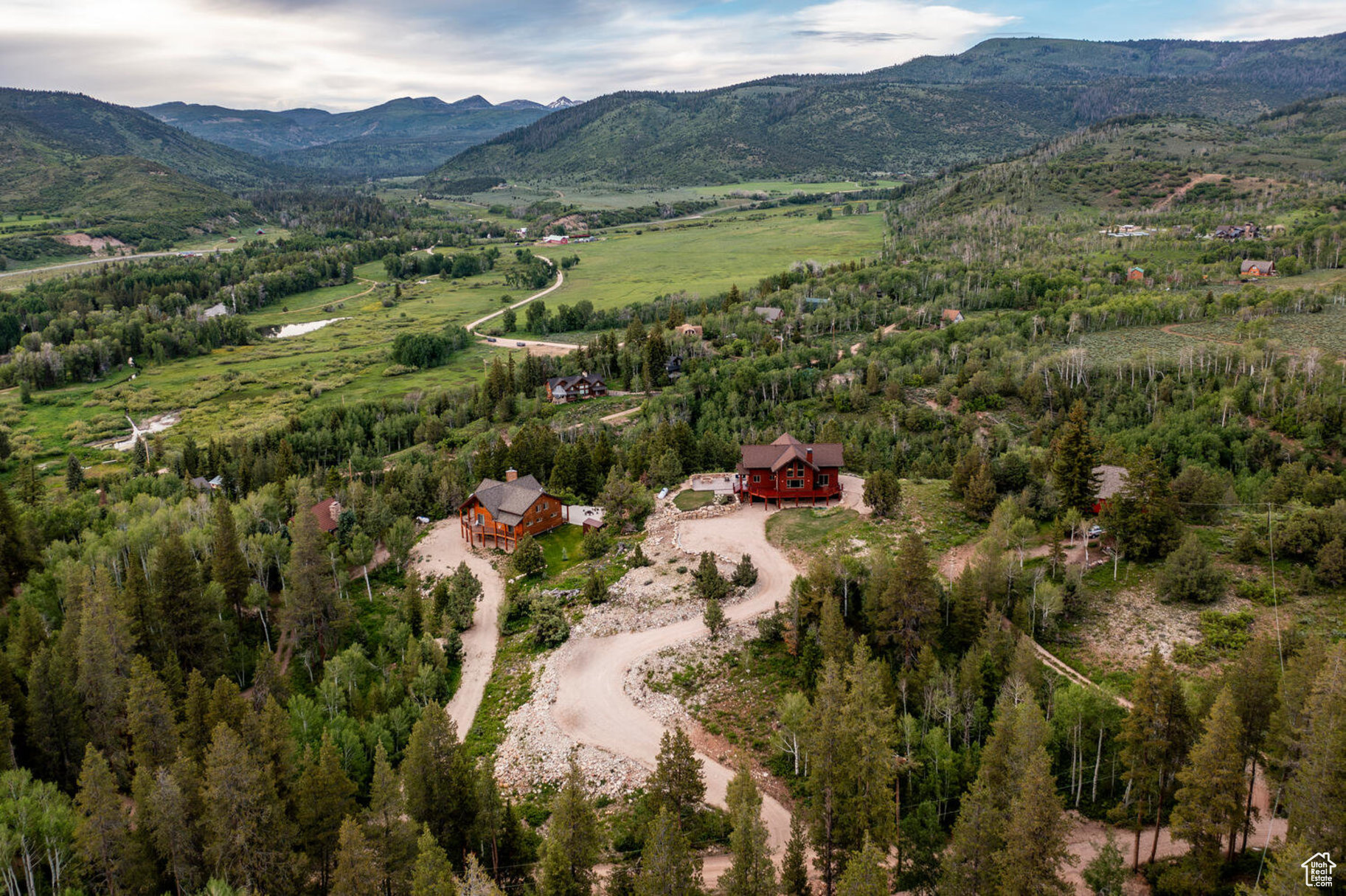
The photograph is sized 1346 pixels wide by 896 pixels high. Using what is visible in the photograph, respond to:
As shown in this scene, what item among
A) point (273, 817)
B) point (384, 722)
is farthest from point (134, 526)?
point (273, 817)

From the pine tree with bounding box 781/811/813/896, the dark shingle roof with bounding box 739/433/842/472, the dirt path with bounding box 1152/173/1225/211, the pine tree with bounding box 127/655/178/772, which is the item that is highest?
the dirt path with bounding box 1152/173/1225/211

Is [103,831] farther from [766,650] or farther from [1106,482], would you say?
[1106,482]

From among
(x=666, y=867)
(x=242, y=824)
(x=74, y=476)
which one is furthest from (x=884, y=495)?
(x=74, y=476)

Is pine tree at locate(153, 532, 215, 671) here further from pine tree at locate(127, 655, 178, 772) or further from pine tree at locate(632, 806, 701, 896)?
pine tree at locate(632, 806, 701, 896)

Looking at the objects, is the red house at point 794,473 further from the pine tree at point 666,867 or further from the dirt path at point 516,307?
the dirt path at point 516,307

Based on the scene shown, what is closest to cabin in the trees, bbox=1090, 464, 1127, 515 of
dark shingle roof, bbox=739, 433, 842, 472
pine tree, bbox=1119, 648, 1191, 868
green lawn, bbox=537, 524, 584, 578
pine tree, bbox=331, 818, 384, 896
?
dark shingle roof, bbox=739, 433, 842, 472

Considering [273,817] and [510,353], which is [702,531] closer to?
[273,817]
